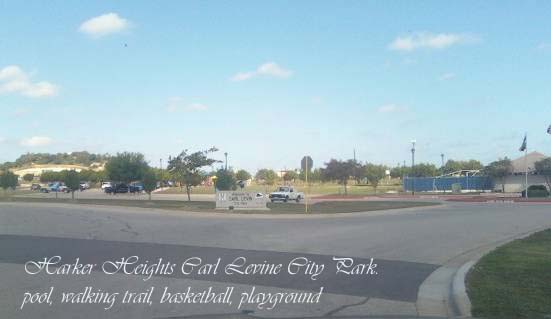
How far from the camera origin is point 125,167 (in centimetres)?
6888

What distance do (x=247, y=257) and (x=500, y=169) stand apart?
6404 cm

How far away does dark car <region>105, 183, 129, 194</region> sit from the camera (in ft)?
225

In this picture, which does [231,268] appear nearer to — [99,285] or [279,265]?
[279,265]

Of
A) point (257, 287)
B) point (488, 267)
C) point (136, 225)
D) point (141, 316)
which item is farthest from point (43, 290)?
point (136, 225)

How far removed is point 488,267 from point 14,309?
8.79 metres

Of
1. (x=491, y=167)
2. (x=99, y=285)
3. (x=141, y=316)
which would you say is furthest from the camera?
(x=491, y=167)

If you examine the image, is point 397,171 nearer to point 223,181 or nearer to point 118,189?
point 118,189

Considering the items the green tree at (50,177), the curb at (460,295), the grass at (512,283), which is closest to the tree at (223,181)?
the grass at (512,283)

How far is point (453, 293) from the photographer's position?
934cm

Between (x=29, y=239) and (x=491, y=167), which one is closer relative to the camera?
(x=29, y=239)

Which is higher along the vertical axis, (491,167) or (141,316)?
(491,167)

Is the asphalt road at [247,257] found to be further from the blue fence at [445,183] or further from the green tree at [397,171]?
the green tree at [397,171]

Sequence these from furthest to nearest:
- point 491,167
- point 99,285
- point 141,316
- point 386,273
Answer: point 491,167
point 386,273
point 99,285
point 141,316

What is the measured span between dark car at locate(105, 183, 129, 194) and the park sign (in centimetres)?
3779
